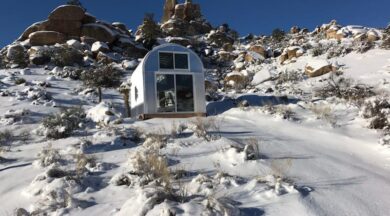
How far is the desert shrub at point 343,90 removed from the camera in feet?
52.0

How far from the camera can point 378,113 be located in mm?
11578

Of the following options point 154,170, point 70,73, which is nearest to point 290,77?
point 70,73

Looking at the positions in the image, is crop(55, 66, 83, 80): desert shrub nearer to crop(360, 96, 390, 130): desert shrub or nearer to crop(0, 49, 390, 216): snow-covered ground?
crop(0, 49, 390, 216): snow-covered ground

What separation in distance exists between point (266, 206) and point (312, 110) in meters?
8.60

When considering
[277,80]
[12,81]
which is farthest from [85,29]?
[277,80]

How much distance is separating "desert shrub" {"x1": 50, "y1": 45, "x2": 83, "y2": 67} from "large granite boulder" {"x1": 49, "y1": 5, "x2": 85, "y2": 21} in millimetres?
6368

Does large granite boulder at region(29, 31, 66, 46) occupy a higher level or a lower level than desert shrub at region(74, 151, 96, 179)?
higher

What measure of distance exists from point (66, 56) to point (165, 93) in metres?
16.4

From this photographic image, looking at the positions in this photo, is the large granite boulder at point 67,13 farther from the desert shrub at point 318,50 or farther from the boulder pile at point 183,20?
the desert shrub at point 318,50

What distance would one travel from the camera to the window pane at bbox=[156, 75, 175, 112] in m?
15.8

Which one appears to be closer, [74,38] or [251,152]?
[251,152]

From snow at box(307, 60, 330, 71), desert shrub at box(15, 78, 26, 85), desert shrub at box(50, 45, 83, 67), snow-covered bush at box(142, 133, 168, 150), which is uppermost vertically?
desert shrub at box(50, 45, 83, 67)

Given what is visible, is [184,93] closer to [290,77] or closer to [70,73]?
[290,77]

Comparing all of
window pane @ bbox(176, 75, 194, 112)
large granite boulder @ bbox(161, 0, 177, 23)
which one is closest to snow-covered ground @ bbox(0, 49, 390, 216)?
window pane @ bbox(176, 75, 194, 112)
